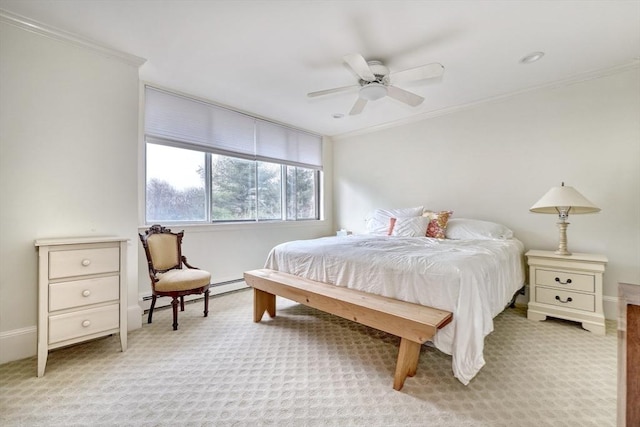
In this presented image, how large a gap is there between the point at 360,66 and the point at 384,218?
2.22 meters

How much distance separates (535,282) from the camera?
275 cm

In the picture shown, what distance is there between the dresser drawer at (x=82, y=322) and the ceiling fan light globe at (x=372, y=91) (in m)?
2.71

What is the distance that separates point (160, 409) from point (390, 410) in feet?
4.15

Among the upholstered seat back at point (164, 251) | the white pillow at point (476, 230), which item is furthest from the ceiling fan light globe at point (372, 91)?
the upholstered seat back at point (164, 251)

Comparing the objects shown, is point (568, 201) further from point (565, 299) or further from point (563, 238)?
point (565, 299)

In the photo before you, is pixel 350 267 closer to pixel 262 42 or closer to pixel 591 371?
pixel 591 371

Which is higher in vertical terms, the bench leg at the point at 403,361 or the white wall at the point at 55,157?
the white wall at the point at 55,157

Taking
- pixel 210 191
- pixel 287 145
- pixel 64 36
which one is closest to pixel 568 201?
pixel 287 145

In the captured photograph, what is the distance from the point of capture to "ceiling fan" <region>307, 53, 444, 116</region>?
6.82 ft

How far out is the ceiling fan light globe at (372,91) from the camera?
2424 mm

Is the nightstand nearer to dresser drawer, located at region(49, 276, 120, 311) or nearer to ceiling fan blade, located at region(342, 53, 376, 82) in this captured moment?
ceiling fan blade, located at region(342, 53, 376, 82)

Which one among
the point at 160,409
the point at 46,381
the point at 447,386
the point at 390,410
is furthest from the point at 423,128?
the point at 46,381

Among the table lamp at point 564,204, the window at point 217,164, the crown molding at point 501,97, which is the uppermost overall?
the crown molding at point 501,97

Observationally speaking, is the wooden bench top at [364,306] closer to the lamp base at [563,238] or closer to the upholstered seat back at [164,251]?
the upholstered seat back at [164,251]
